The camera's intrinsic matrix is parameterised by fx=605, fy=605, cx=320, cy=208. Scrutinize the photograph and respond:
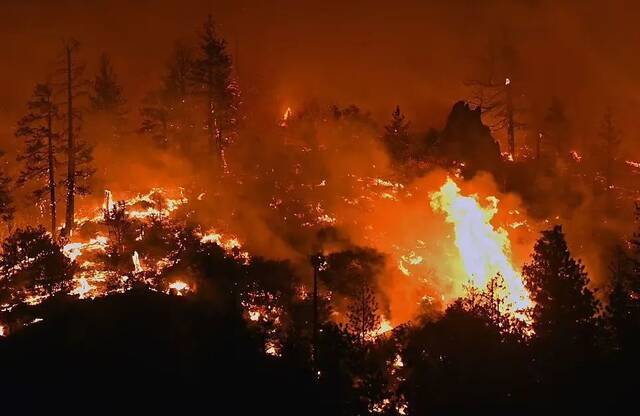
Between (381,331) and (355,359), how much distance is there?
1633 centimetres

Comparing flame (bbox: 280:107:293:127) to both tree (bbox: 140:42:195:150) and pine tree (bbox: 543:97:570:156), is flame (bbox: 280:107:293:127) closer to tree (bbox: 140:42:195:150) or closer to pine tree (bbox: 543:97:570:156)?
tree (bbox: 140:42:195:150)

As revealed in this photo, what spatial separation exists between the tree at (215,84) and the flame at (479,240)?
19214 millimetres

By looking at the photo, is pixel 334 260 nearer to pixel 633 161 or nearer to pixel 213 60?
pixel 213 60

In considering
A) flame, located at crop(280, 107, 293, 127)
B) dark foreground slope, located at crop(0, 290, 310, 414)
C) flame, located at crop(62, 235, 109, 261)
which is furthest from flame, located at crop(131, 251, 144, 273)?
flame, located at crop(280, 107, 293, 127)

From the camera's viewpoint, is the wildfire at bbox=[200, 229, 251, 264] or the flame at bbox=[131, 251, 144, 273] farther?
the wildfire at bbox=[200, 229, 251, 264]

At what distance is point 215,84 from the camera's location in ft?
171

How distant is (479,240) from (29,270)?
96.6ft

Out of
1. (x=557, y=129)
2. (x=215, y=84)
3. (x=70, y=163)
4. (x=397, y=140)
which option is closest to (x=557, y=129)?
(x=557, y=129)

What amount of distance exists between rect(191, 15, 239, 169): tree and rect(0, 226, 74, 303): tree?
21311mm

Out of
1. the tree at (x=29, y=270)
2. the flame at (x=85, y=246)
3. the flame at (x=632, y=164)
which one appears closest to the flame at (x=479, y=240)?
the flame at (x=85, y=246)

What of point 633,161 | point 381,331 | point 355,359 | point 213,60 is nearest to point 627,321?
point 355,359

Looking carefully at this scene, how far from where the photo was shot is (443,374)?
857 inches

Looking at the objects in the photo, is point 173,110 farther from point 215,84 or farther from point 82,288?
point 82,288

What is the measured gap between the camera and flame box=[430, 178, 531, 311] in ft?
132
